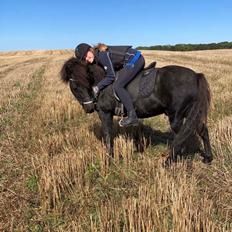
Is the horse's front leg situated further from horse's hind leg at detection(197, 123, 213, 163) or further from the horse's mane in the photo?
horse's hind leg at detection(197, 123, 213, 163)

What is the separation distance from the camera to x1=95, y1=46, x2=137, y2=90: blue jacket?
6.46m

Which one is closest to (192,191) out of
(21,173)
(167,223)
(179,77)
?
(167,223)

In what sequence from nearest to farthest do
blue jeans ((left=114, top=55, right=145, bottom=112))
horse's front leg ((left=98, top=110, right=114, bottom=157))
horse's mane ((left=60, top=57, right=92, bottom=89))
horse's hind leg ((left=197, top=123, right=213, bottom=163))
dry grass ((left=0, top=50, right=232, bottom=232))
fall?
1. dry grass ((left=0, top=50, right=232, bottom=232))
2. horse's hind leg ((left=197, top=123, right=213, bottom=163))
3. blue jeans ((left=114, top=55, right=145, bottom=112))
4. horse's mane ((left=60, top=57, right=92, bottom=89))
5. horse's front leg ((left=98, top=110, right=114, bottom=157))

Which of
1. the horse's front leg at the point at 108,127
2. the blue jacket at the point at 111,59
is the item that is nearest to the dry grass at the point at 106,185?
the horse's front leg at the point at 108,127

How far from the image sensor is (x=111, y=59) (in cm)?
652

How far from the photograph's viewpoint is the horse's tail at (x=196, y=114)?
19.8ft

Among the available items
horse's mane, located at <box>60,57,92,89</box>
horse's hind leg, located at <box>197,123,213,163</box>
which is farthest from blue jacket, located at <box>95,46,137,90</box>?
horse's hind leg, located at <box>197,123,213,163</box>

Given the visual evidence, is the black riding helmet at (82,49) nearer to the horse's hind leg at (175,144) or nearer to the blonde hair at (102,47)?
the blonde hair at (102,47)

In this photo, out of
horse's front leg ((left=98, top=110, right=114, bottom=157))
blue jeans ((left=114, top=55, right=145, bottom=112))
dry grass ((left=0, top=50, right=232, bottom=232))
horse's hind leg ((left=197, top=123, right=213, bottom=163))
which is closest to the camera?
dry grass ((left=0, top=50, right=232, bottom=232))

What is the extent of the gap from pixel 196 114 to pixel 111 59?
5.73 ft

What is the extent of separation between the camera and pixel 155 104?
20.7 ft

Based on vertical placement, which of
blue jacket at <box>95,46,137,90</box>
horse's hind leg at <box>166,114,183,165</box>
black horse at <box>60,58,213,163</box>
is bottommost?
horse's hind leg at <box>166,114,183,165</box>

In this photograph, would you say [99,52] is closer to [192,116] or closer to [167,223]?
[192,116]

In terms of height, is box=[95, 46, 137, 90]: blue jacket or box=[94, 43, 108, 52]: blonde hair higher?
box=[94, 43, 108, 52]: blonde hair
